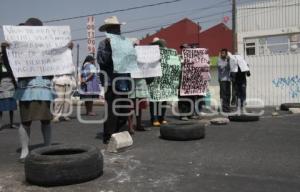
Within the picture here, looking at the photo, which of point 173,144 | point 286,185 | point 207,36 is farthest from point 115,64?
point 207,36

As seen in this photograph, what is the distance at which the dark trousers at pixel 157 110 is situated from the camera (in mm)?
10352

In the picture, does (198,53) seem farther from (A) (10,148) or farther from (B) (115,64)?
(A) (10,148)

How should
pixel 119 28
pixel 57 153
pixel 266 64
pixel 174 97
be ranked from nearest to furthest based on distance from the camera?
pixel 57 153
pixel 119 28
pixel 174 97
pixel 266 64

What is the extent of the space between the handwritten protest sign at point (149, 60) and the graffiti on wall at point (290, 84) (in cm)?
967

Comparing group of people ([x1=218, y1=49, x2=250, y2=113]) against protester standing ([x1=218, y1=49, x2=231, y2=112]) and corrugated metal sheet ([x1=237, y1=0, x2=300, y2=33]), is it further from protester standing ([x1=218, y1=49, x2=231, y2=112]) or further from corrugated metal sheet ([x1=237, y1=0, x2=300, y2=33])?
corrugated metal sheet ([x1=237, y1=0, x2=300, y2=33])

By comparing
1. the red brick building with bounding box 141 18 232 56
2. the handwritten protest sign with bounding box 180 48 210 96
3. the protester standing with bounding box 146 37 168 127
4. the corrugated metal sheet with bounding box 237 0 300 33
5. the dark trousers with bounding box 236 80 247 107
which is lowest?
the protester standing with bounding box 146 37 168 127

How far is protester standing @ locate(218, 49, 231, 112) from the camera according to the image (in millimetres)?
13203

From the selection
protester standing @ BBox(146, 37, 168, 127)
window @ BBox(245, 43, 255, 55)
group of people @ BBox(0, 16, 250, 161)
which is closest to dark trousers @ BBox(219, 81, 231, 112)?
group of people @ BBox(0, 16, 250, 161)

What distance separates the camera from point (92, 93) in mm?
13289

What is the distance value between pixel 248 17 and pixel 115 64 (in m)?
12.9

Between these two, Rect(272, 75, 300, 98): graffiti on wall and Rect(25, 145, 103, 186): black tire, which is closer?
Rect(25, 145, 103, 186): black tire

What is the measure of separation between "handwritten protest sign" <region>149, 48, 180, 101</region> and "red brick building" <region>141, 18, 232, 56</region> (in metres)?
40.6

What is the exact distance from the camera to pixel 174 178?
544 centimetres

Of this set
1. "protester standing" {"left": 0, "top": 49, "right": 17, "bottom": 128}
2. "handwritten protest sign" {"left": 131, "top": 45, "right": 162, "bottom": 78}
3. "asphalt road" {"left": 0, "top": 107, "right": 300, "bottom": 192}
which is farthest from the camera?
"protester standing" {"left": 0, "top": 49, "right": 17, "bottom": 128}
